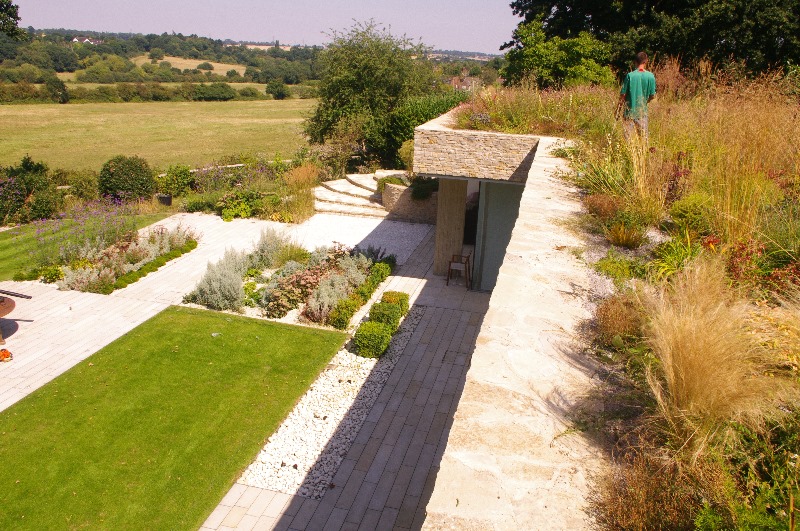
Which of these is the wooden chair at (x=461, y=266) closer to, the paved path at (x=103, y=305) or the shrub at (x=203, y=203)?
the paved path at (x=103, y=305)

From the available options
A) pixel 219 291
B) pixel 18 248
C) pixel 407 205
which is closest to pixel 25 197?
pixel 18 248

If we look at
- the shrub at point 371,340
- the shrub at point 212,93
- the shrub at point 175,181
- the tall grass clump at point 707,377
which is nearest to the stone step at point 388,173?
the shrub at point 175,181

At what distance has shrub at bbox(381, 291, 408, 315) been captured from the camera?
9.15 m

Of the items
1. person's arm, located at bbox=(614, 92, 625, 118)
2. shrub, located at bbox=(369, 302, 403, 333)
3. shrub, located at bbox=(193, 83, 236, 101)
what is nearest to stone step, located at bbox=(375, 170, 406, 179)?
shrub, located at bbox=(369, 302, 403, 333)

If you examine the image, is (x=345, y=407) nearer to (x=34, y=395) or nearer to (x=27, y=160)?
(x=34, y=395)

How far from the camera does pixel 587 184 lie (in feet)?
20.7

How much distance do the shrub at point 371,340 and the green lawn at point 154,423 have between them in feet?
1.45

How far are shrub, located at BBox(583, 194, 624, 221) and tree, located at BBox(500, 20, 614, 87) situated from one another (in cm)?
843

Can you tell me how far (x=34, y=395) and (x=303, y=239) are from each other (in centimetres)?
704

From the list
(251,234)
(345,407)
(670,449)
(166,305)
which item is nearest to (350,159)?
(251,234)

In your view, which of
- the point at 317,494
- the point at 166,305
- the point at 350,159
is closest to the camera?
the point at 317,494

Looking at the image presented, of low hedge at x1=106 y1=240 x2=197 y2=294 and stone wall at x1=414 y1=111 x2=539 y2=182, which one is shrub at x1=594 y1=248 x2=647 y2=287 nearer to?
stone wall at x1=414 y1=111 x2=539 y2=182

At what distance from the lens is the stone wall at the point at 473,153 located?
342 inches

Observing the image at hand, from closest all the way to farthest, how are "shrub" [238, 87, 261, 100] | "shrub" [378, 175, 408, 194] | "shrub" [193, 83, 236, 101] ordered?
"shrub" [378, 175, 408, 194]
"shrub" [193, 83, 236, 101]
"shrub" [238, 87, 261, 100]
